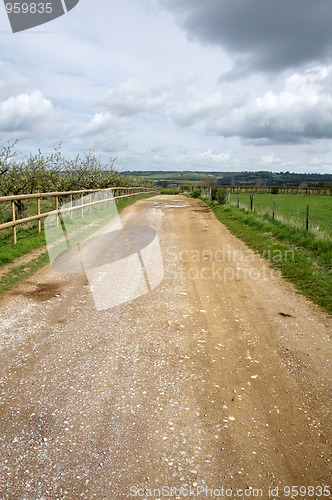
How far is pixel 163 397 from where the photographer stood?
3.13m

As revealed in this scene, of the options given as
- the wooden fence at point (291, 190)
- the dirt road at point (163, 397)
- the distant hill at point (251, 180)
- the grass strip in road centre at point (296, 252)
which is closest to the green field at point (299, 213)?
the grass strip in road centre at point (296, 252)

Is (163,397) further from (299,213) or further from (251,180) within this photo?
(251,180)

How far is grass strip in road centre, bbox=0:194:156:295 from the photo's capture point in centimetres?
636

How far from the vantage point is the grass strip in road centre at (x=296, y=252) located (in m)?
6.36

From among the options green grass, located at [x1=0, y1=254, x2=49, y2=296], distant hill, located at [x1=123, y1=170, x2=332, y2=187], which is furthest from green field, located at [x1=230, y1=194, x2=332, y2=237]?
distant hill, located at [x1=123, y1=170, x2=332, y2=187]

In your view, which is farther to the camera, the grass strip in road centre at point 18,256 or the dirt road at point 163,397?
the grass strip in road centre at point 18,256

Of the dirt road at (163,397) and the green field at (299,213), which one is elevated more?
the green field at (299,213)

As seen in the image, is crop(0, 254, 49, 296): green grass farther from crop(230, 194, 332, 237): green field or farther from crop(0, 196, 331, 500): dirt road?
crop(230, 194, 332, 237): green field

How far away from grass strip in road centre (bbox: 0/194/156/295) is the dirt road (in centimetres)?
66

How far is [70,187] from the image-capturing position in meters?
18.7

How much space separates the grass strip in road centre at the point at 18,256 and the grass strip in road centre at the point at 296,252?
5545 mm

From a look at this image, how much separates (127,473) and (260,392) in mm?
1541

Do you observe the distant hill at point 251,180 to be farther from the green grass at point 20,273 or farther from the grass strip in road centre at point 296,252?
the green grass at point 20,273

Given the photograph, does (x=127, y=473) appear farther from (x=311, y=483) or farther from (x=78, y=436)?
(x=311, y=483)
